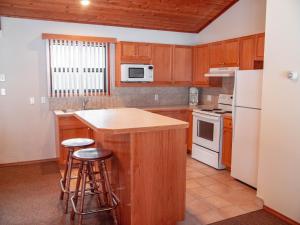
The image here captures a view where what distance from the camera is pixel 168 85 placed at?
18.1 feet

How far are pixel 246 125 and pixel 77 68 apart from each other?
117 inches

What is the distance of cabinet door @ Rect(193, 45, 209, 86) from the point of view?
5250 millimetres

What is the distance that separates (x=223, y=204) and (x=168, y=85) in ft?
9.31

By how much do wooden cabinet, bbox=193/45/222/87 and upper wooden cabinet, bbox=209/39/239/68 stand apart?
0.16m

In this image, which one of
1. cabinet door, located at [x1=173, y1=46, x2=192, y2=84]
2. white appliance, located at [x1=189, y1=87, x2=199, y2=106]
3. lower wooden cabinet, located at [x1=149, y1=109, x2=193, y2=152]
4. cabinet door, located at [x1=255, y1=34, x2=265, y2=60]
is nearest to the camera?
cabinet door, located at [x1=255, y1=34, x2=265, y2=60]

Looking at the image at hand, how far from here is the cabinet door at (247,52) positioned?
13.8ft

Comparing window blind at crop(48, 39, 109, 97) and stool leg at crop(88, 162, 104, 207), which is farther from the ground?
window blind at crop(48, 39, 109, 97)

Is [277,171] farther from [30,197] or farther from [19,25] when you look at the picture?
[19,25]

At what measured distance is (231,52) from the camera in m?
4.61

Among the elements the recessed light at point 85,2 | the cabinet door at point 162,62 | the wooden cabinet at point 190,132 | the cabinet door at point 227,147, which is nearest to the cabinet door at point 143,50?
the cabinet door at point 162,62

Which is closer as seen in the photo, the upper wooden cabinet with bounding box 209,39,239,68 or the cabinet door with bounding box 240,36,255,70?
the cabinet door with bounding box 240,36,255,70

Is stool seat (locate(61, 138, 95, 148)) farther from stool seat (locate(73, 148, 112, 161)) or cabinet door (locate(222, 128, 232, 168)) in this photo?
cabinet door (locate(222, 128, 232, 168))

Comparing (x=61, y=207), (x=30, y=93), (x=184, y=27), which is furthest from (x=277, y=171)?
(x=30, y=93)

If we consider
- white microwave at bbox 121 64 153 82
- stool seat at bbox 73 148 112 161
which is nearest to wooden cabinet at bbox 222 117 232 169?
white microwave at bbox 121 64 153 82
